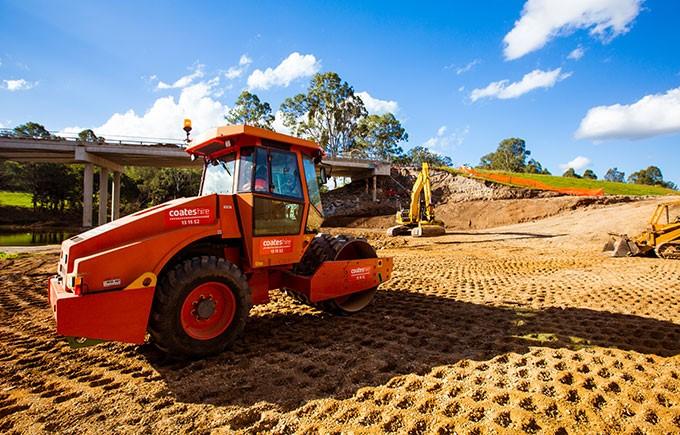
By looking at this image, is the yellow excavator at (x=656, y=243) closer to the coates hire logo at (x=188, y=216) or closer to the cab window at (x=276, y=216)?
the cab window at (x=276, y=216)

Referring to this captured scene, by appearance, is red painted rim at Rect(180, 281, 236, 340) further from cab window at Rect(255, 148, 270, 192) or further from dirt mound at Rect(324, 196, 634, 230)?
dirt mound at Rect(324, 196, 634, 230)

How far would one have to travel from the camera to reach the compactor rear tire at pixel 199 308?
3.73 metres

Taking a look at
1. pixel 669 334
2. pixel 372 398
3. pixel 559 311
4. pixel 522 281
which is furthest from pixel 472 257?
pixel 372 398

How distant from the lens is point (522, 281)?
8492 millimetres

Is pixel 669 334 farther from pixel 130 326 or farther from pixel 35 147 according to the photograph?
pixel 35 147

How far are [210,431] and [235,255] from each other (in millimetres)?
2395

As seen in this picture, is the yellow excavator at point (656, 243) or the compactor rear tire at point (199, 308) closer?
the compactor rear tire at point (199, 308)

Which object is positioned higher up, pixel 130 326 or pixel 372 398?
pixel 130 326

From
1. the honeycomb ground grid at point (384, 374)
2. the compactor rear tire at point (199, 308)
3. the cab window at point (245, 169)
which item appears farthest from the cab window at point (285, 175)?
the honeycomb ground grid at point (384, 374)

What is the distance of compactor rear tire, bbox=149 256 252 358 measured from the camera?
3729 millimetres

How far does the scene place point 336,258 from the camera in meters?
5.51

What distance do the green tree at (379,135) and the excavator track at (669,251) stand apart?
168 ft

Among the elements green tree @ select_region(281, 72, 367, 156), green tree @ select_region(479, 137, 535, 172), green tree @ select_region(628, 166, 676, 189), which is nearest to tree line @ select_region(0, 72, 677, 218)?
green tree @ select_region(281, 72, 367, 156)

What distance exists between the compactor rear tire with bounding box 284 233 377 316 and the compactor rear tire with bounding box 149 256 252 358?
130 cm
